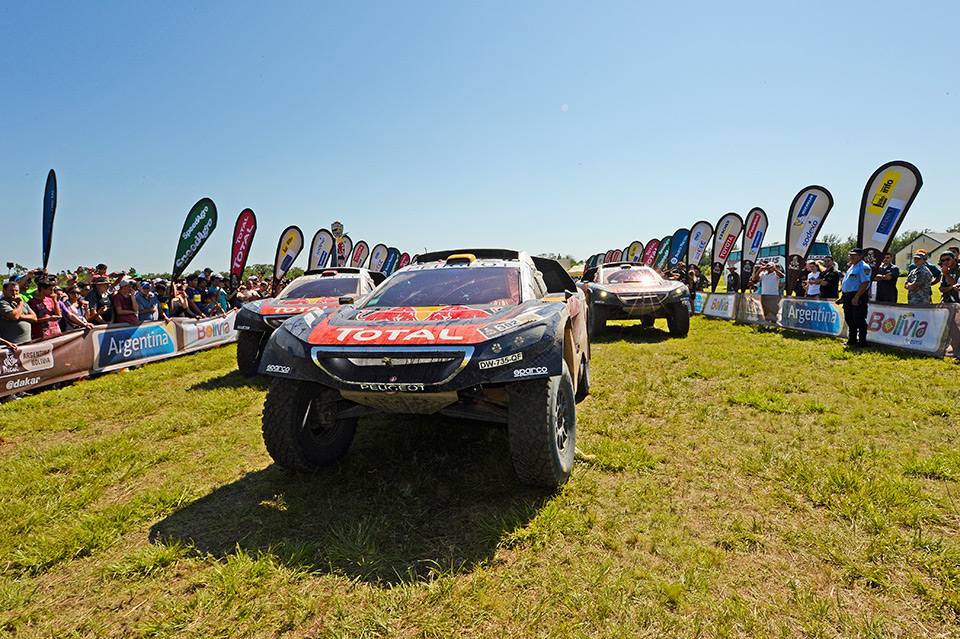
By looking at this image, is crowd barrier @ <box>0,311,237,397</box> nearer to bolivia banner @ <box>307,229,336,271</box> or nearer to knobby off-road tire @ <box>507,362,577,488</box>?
knobby off-road tire @ <box>507,362,577,488</box>

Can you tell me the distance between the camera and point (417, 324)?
119 inches

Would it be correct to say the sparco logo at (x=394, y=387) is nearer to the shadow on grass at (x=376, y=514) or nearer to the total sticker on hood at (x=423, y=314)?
the total sticker on hood at (x=423, y=314)

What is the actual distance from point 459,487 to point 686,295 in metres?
8.40

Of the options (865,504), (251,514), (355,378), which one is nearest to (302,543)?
(251,514)

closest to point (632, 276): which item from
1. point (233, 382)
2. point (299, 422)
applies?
point (233, 382)

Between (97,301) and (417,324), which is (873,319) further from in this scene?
(97,301)

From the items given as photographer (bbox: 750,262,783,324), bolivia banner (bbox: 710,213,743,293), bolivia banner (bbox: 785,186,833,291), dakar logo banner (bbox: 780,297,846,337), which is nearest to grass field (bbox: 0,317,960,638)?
dakar logo banner (bbox: 780,297,846,337)

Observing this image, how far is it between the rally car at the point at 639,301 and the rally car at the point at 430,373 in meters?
6.38

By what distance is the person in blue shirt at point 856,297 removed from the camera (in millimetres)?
8027

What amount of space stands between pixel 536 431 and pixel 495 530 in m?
0.62

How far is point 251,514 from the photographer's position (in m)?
2.97

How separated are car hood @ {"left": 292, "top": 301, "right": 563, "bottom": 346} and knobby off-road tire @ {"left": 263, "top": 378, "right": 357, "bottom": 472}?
0.44 meters

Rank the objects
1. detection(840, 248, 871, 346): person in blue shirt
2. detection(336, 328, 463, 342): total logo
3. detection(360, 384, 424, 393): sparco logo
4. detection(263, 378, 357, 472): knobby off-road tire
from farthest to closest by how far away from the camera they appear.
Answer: detection(840, 248, 871, 346): person in blue shirt → detection(263, 378, 357, 472): knobby off-road tire → detection(336, 328, 463, 342): total logo → detection(360, 384, 424, 393): sparco logo

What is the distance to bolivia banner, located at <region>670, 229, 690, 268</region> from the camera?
78.1 ft
